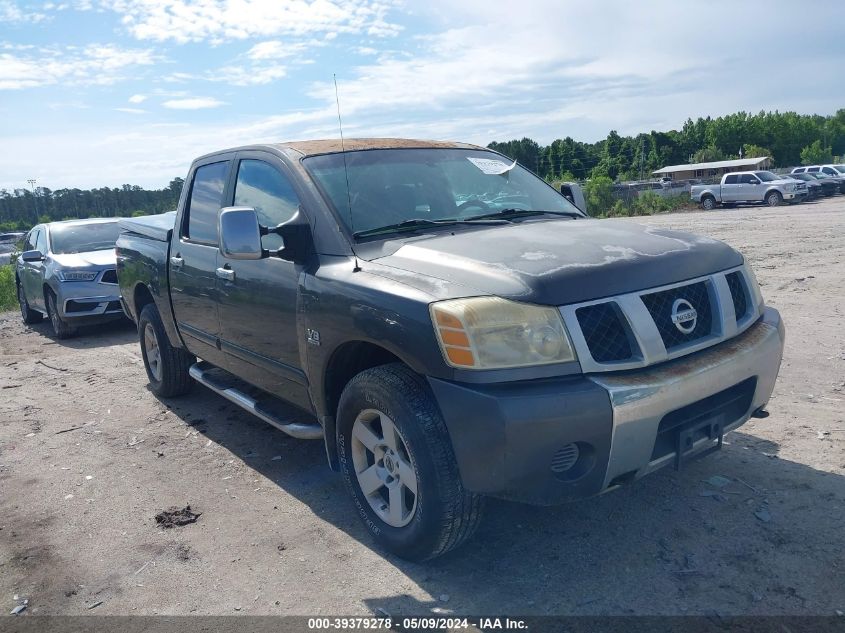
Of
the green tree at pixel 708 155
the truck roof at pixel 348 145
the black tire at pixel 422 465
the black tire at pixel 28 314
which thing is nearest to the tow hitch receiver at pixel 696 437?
the black tire at pixel 422 465

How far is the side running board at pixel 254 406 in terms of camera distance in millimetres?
3861

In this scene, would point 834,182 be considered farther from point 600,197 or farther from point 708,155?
point 708,155

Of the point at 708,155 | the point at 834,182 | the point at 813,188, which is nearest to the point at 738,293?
the point at 813,188

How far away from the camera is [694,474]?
3.96m

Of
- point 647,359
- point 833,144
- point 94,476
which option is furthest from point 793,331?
Result: point 833,144

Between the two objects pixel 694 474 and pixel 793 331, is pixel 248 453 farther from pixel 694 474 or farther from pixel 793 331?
pixel 793 331

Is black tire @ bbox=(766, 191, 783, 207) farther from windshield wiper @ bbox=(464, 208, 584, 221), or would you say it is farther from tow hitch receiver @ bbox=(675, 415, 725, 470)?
tow hitch receiver @ bbox=(675, 415, 725, 470)

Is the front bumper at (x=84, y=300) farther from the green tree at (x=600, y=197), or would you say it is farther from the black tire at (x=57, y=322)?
the green tree at (x=600, y=197)

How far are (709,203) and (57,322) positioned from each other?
31783 millimetres

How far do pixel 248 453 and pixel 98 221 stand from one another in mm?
7992

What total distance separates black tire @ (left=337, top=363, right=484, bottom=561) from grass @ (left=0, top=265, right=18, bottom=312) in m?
15.4

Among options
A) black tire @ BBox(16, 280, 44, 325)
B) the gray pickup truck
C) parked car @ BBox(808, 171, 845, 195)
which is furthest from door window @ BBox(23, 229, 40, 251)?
parked car @ BBox(808, 171, 845, 195)

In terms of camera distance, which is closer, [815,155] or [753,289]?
[753,289]

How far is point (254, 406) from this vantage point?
4340mm
